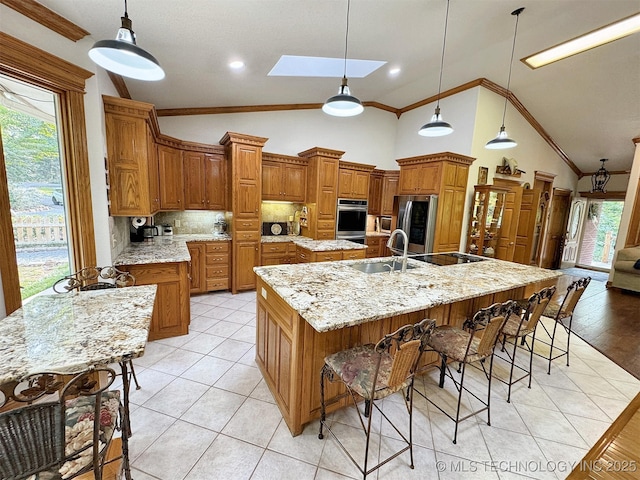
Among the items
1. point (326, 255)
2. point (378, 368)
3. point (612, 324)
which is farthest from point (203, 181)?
point (612, 324)

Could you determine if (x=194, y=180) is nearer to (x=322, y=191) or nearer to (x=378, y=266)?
(x=322, y=191)

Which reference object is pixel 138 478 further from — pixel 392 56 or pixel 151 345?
pixel 392 56

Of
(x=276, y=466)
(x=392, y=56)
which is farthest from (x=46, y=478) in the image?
(x=392, y=56)

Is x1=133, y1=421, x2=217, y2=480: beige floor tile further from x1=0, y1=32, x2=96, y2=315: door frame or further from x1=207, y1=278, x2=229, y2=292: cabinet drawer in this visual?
x1=207, y1=278, x2=229, y2=292: cabinet drawer

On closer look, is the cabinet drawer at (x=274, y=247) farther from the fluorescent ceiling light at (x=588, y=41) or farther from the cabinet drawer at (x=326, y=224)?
the fluorescent ceiling light at (x=588, y=41)

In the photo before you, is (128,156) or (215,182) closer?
(128,156)

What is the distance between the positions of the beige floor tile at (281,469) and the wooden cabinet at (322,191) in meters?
3.61

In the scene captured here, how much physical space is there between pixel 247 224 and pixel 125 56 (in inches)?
116

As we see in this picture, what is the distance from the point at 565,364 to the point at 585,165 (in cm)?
755

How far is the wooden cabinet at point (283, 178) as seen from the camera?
482cm

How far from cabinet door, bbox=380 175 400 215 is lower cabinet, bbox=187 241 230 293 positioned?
3.68 m

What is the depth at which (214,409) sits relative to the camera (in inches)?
79.0

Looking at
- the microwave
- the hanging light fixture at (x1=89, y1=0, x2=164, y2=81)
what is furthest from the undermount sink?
the microwave

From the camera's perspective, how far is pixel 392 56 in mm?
3693
